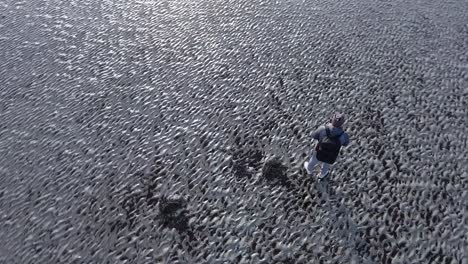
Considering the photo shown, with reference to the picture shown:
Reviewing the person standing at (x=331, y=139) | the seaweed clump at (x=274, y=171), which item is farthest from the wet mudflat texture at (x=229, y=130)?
the person standing at (x=331, y=139)

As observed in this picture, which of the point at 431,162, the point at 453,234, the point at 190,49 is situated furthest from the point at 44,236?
the point at 431,162

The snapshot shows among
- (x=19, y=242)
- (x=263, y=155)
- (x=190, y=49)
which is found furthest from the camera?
(x=190, y=49)

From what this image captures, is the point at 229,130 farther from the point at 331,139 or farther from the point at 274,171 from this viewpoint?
the point at 331,139

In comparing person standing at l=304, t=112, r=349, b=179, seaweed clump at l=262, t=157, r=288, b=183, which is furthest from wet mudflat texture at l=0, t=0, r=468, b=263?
person standing at l=304, t=112, r=349, b=179

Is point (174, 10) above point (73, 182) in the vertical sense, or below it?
above

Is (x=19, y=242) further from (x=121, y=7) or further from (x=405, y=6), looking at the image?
(x=405, y=6)

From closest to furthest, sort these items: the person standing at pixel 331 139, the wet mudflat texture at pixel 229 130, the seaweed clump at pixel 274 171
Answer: the person standing at pixel 331 139 < the wet mudflat texture at pixel 229 130 < the seaweed clump at pixel 274 171

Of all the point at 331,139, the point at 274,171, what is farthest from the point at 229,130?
the point at 331,139

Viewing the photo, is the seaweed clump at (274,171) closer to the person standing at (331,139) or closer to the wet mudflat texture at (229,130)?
the wet mudflat texture at (229,130)
